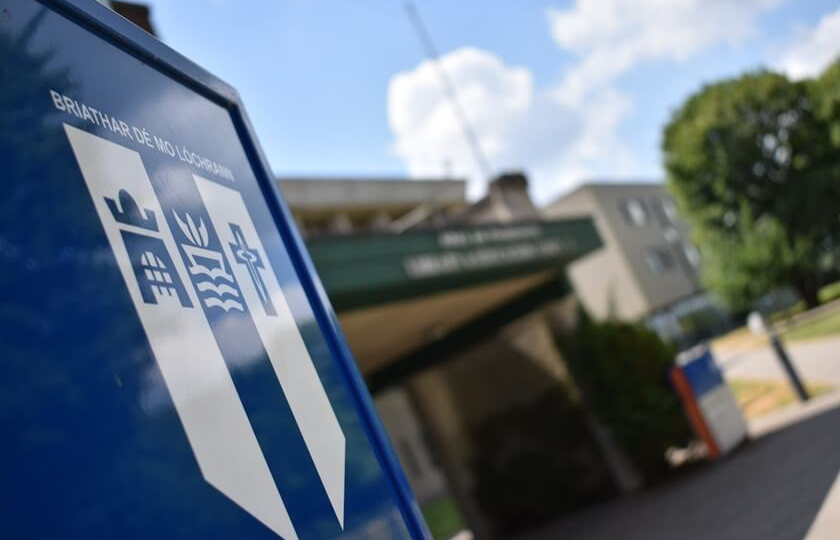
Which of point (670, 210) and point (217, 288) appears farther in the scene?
point (670, 210)

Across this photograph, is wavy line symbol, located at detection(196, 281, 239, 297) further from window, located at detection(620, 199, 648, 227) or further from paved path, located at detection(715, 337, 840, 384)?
window, located at detection(620, 199, 648, 227)

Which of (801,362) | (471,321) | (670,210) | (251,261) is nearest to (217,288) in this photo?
(251,261)

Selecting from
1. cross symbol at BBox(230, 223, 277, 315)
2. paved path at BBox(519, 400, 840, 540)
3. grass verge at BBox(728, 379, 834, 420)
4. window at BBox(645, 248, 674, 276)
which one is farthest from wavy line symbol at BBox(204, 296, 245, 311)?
window at BBox(645, 248, 674, 276)

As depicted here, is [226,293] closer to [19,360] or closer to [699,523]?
[19,360]

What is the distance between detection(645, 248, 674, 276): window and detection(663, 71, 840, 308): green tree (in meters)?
6.64

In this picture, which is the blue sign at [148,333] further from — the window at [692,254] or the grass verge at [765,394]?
the window at [692,254]

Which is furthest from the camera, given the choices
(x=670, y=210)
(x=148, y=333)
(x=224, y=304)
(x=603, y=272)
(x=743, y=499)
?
(x=670, y=210)

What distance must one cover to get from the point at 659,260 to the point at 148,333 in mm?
45430

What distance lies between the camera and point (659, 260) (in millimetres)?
44562

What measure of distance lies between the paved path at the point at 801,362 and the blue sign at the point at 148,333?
13.2 meters

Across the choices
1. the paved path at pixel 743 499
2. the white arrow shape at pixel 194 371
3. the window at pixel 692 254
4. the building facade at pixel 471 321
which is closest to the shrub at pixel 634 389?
the paved path at pixel 743 499

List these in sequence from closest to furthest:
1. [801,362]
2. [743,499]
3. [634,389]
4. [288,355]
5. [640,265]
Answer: [288,355] < [743,499] < [634,389] < [801,362] < [640,265]

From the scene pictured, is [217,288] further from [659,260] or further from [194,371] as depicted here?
[659,260]

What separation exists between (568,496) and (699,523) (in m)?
5.03
